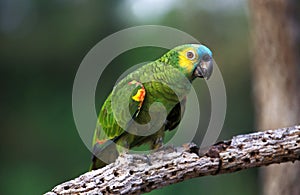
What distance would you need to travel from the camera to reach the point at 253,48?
2.71m

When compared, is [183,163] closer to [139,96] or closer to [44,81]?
[139,96]

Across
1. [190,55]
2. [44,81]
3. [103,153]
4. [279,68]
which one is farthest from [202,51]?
[44,81]

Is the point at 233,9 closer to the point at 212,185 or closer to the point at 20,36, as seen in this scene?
the point at 212,185

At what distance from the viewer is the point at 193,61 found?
1.45 metres

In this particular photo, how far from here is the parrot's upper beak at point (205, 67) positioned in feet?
4.72

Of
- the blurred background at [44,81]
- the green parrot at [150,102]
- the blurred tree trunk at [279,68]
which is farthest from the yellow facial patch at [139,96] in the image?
the blurred background at [44,81]

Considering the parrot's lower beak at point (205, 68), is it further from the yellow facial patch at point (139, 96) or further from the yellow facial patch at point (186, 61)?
the yellow facial patch at point (139, 96)

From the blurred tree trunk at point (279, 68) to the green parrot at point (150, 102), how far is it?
106cm

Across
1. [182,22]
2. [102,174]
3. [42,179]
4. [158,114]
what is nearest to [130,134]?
[158,114]

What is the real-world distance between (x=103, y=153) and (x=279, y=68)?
125 cm

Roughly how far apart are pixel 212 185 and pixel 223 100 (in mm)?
2936

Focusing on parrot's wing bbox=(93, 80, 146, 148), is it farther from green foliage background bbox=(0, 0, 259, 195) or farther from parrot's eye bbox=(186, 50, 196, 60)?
green foliage background bbox=(0, 0, 259, 195)

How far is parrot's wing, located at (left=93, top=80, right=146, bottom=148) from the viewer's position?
153 centimetres

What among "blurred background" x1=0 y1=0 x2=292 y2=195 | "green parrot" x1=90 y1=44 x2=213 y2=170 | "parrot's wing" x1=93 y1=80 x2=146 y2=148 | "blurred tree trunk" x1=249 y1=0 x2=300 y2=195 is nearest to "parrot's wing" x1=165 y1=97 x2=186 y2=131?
"green parrot" x1=90 y1=44 x2=213 y2=170
